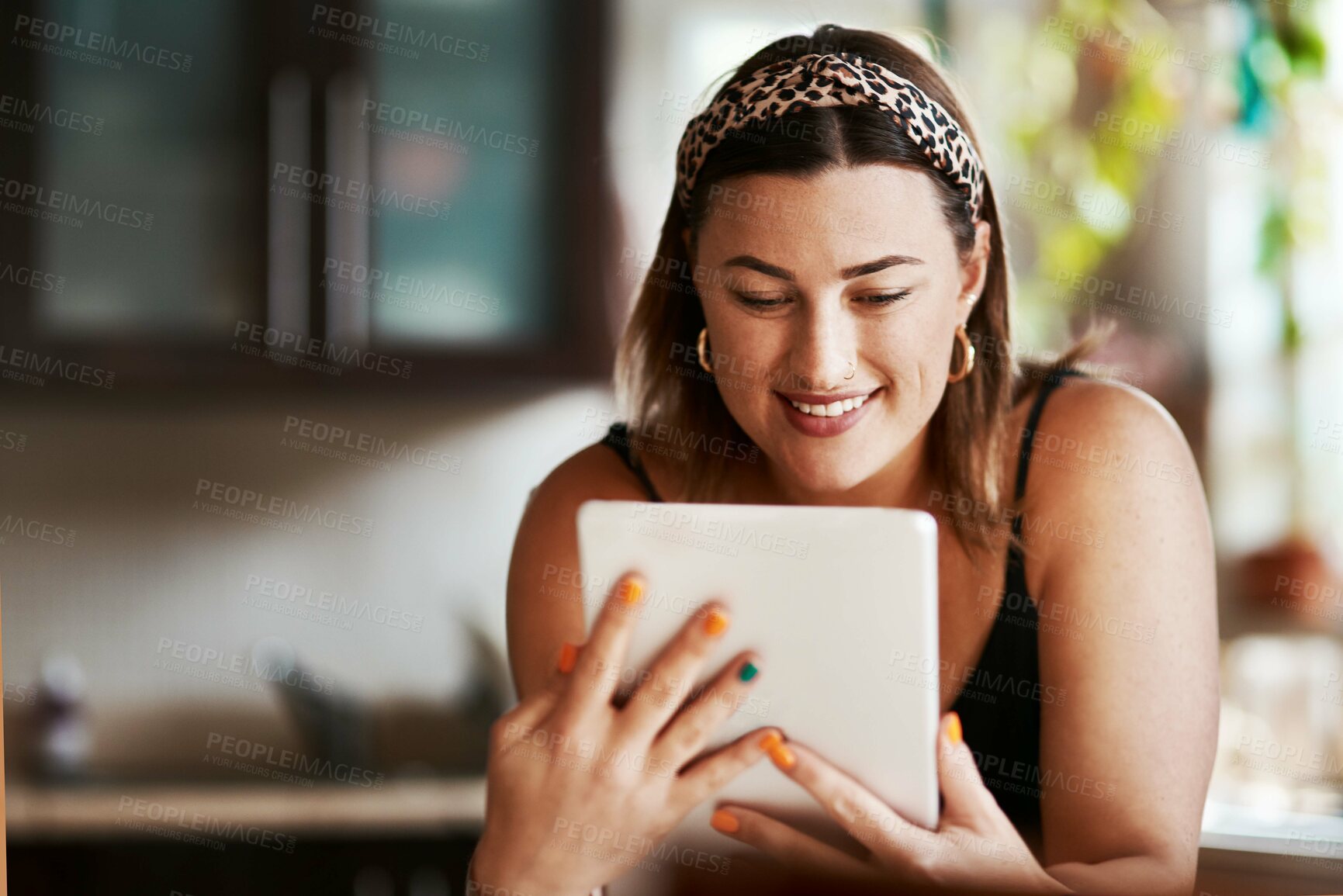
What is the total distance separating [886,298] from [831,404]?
9 centimetres

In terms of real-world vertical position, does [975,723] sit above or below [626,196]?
below

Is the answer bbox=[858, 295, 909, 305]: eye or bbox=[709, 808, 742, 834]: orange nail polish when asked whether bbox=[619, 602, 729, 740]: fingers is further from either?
bbox=[858, 295, 909, 305]: eye

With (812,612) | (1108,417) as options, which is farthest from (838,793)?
(1108,417)

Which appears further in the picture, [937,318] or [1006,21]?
[1006,21]

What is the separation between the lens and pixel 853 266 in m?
0.83

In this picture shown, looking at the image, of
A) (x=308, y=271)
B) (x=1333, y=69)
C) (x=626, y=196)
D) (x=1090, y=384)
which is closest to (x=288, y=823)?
(x=308, y=271)

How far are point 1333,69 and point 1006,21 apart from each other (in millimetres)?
303

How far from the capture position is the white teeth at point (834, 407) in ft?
2.84

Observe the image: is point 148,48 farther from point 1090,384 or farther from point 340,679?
point 1090,384

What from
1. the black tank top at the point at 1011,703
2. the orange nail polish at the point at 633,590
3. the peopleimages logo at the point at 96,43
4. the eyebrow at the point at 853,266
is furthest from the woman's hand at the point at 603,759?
the peopleimages logo at the point at 96,43

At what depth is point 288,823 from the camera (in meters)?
0.95

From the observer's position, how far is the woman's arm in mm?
864

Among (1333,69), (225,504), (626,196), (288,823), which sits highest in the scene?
(1333,69)

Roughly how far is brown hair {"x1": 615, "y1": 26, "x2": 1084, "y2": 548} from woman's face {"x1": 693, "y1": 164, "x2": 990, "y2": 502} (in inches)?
0.5
